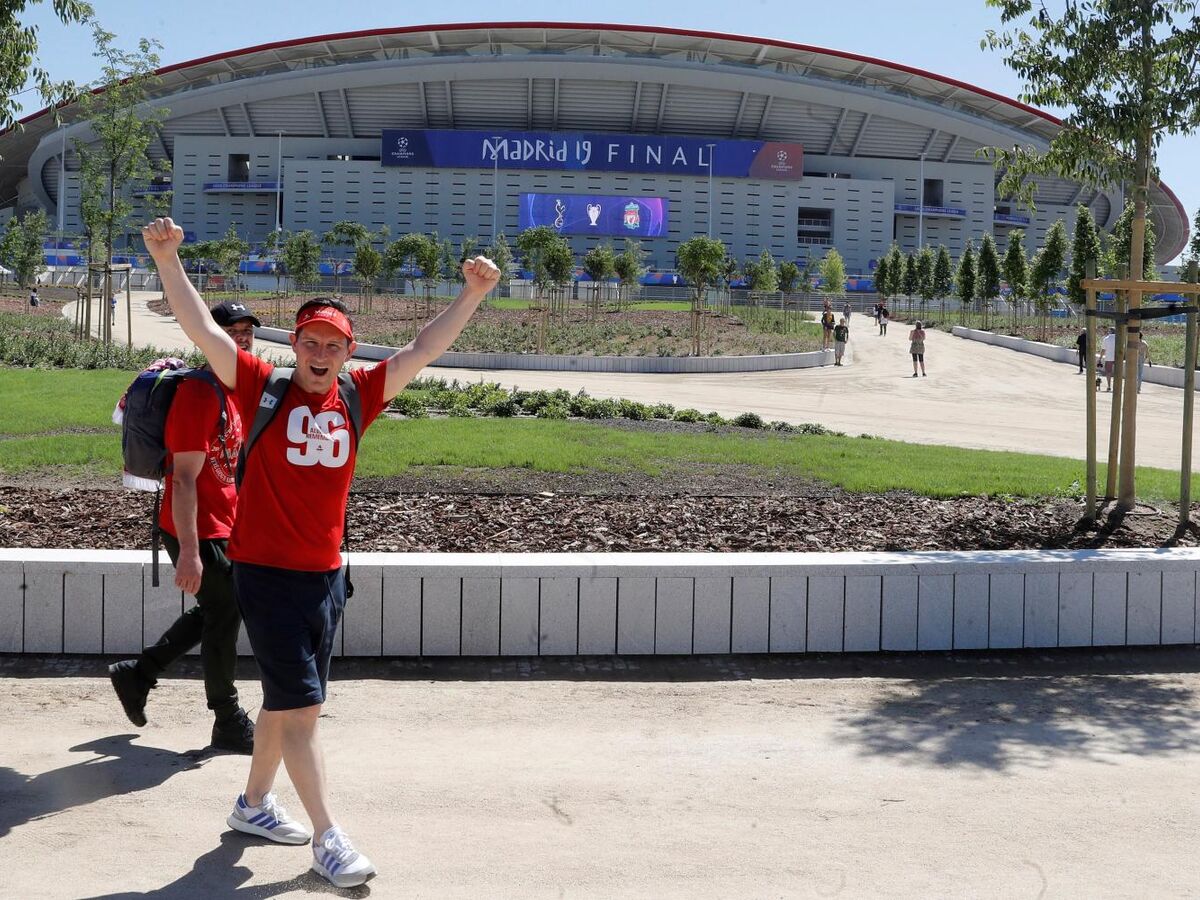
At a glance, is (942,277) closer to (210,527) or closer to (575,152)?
(575,152)

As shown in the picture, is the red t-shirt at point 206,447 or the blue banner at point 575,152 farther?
the blue banner at point 575,152

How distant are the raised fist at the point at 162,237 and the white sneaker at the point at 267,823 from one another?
62.1 inches

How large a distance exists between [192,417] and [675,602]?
98.1 inches

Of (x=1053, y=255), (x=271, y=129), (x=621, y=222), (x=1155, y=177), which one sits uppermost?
(x=271, y=129)

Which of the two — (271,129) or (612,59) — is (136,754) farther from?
(271,129)

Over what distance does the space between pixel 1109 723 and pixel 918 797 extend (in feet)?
4.41

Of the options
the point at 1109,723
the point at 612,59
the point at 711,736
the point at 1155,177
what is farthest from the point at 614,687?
the point at 612,59

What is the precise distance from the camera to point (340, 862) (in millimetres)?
3352

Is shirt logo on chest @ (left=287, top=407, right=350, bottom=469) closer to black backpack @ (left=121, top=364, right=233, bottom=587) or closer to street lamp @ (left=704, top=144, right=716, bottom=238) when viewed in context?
black backpack @ (left=121, top=364, right=233, bottom=587)

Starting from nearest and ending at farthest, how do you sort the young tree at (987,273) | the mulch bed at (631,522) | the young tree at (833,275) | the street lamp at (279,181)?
the mulch bed at (631,522) < the young tree at (987,273) < the young tree at (833,275) < the street lamp at (279,181)

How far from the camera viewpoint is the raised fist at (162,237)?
11.5 feet

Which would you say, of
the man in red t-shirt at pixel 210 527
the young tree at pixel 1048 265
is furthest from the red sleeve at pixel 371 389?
the young tree at pixel 1048 265

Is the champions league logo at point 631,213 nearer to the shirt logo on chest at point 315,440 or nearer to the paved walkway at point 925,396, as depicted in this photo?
the paved walkway at point 925,396

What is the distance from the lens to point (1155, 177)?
860cm
